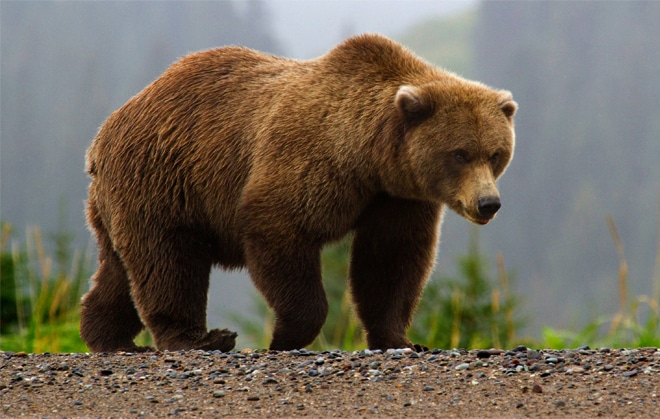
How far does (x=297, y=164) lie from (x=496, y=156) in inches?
49.6

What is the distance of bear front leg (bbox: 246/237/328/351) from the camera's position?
605 cm

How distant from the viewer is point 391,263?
6.49 metres

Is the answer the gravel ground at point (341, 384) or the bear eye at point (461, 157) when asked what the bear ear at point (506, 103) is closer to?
the bear eye at point (461, 157)

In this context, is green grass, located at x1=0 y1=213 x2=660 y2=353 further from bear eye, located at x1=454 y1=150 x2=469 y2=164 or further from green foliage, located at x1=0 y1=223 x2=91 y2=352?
bear eye, located at x1=454 y1=150 x2=469 y2=164

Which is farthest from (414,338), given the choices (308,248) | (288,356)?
(288,356)

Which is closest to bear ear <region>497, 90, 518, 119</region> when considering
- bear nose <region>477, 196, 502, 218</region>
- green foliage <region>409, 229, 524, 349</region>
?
bear nose <region>477, 196, 502, 218</region>

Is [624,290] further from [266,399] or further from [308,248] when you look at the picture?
[266,399]

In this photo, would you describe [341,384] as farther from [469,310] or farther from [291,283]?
[469,310]

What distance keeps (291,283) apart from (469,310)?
4.17m

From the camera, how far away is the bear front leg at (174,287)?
6613mm

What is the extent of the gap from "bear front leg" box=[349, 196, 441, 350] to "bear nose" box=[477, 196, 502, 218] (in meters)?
0.84

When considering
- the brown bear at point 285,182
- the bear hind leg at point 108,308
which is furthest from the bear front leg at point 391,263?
→ the bear hind leg at point 108,308

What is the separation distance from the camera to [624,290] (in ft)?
26.0

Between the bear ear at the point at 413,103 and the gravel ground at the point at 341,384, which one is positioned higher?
the bear ear at the point at 413,103
